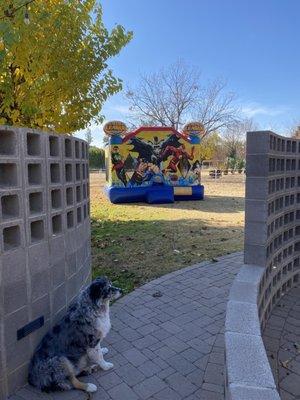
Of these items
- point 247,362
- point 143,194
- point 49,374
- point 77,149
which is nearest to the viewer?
point 247,362

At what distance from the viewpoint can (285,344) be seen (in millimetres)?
3619

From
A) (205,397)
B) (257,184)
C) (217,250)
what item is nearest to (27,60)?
(257,184)

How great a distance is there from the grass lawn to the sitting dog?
1995 mm

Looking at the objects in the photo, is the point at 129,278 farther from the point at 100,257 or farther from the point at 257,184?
the point at 257,184

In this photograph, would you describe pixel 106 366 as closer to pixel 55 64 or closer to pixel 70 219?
pixel 70 219

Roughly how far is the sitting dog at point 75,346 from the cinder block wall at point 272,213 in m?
1.74

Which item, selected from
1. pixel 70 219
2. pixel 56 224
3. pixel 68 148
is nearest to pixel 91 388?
pixel 56 224

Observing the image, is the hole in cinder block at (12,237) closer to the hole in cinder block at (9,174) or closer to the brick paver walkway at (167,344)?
the hole in cinder block at (9,174)

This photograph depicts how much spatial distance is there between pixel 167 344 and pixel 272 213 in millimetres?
2175

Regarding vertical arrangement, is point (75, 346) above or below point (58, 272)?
below

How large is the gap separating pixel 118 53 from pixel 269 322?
4.77m

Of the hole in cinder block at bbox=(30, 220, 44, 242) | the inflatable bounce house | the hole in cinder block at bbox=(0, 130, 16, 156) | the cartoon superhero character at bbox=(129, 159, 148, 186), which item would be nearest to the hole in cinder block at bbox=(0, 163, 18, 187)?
the hole in cinder block at bbox=(0, 130, 16, 156)

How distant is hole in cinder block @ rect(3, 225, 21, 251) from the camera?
2.58 meters

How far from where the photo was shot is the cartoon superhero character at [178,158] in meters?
15.6
